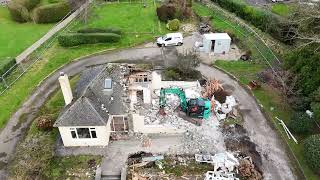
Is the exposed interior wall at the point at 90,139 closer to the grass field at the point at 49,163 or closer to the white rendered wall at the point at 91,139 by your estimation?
the white rendered wall at the point at 91,139

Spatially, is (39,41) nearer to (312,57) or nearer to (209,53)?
(209,53)

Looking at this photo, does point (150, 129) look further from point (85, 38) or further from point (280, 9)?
point (280, 9)

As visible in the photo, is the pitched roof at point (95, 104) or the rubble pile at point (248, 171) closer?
the rubble pile at point (248, 171)

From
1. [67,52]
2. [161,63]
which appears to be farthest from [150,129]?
[67,52]

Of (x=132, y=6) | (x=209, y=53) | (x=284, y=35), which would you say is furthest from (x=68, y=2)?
(x=284, y=35)

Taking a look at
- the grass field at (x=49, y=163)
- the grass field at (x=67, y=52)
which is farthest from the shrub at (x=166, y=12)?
the grass field at (x=49, y=163)

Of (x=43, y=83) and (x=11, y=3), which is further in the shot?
(x=11, y=3)
